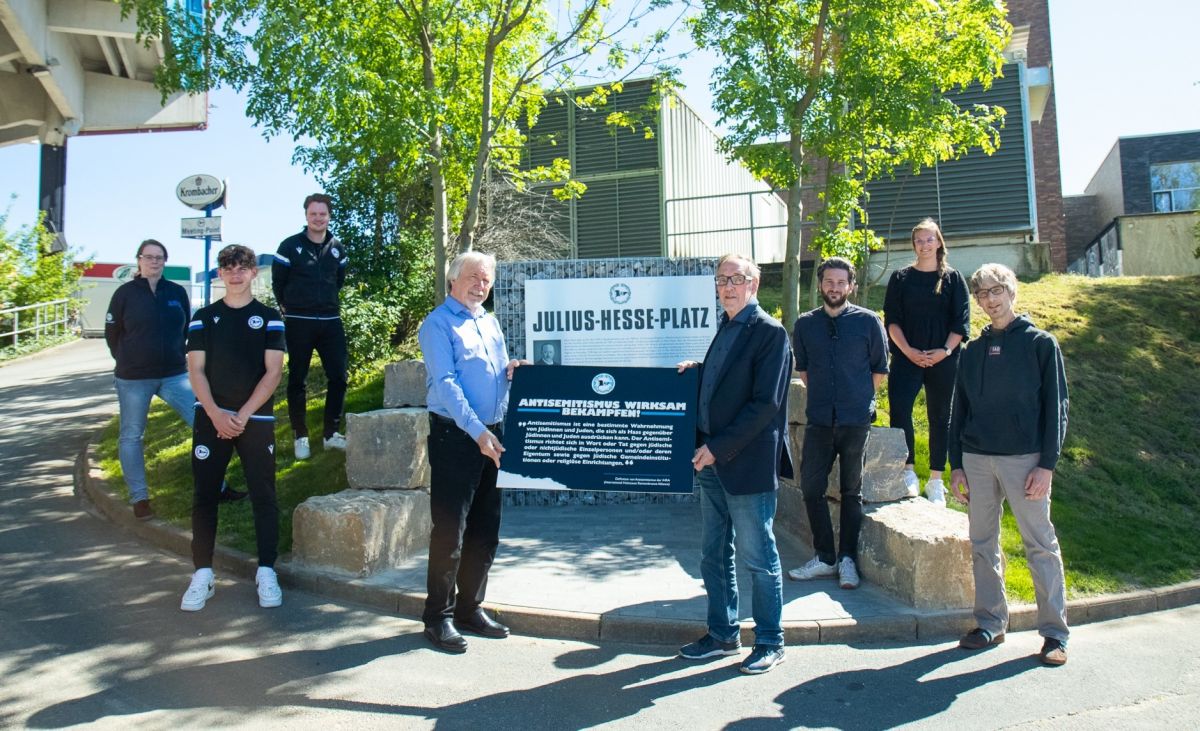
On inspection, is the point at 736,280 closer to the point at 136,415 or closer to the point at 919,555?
the point at 919,555

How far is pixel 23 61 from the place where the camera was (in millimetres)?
23438

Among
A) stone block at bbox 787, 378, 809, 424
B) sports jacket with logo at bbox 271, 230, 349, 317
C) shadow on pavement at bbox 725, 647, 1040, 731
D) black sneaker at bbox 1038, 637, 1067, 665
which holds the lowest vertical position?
shadow on pavement at bbox 725, 647, 1040, 731

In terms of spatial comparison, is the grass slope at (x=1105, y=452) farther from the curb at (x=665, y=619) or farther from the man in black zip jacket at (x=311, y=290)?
the man in black zip jacket at (x=311, y=290)

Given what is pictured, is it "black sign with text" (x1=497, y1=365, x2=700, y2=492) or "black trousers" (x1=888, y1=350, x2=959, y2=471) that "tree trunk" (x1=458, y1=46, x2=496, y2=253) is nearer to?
"black trousers" (x1=888, y1=350, x2=959, y2=471)

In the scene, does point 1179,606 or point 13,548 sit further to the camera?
point 13,548

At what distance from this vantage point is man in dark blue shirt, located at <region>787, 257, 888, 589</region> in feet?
19.0

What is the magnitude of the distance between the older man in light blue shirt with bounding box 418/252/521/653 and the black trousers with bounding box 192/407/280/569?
1.33 m

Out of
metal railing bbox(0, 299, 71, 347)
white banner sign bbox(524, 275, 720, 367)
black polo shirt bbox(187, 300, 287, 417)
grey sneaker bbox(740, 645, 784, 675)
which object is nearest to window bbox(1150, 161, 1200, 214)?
white banner sign bbox(524, 275, 720, 367)

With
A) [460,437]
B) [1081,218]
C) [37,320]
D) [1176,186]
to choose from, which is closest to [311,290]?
[460,437]

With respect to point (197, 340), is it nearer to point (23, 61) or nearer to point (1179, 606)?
point (1179, 606)

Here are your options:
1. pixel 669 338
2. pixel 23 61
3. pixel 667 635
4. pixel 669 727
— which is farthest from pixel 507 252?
pixel 23 61

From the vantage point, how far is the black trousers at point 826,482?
5.86 m

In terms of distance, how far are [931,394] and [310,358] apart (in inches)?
209

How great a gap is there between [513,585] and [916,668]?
2539mm
